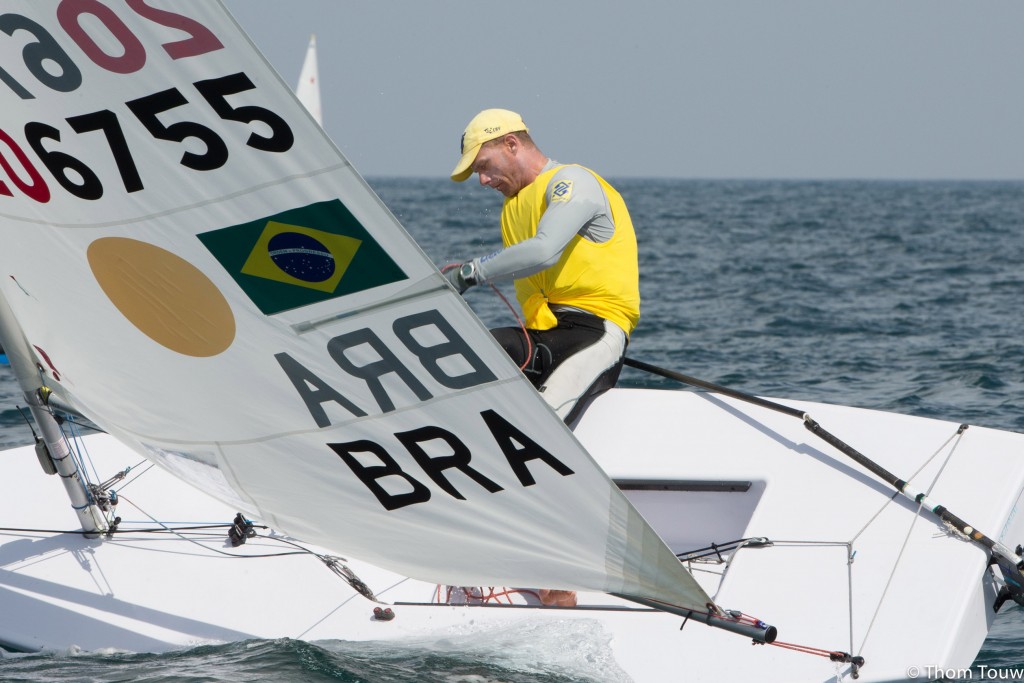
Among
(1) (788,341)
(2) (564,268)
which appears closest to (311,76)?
(1) (788,341)

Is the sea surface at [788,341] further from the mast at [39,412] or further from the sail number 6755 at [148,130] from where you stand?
the sail number 6755 at [148,130]

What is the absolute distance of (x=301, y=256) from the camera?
2.58m

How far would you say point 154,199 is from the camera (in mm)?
2672

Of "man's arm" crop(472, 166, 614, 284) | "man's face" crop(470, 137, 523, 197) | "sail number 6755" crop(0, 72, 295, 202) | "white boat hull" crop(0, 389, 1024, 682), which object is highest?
"man's face" crop(470, 137, 523, 197)

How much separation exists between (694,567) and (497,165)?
1.47 m

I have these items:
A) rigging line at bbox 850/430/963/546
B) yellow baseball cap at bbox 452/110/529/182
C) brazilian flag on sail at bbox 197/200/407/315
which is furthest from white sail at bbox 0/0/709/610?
yellow baseball cap at bbox 452/110/529/182

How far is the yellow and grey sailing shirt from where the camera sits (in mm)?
3383

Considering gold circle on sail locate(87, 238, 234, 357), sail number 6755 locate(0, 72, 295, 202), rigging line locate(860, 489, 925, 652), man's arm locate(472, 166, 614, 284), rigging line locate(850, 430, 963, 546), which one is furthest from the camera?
rigging line locate(850, 430, 963, 546)


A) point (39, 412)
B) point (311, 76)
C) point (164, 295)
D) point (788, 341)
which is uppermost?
point (311, 76)

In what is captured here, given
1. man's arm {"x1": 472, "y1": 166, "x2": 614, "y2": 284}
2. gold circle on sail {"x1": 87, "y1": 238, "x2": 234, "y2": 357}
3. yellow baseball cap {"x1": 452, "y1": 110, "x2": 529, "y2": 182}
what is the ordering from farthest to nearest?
yellow baseball cap {"x1": 452, "y1": 110, "x2": 529, "y2": 182}, man's arm {"x1": 472, "y1": 166, "x2": 614, "y2": 284}, gold circle on sail {"x1": 87, "y1": 238, "x2": 234, "y2": 357}

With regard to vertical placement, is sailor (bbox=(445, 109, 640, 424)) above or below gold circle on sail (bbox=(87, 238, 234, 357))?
above

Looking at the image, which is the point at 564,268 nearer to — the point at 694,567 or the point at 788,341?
the point at 694,567

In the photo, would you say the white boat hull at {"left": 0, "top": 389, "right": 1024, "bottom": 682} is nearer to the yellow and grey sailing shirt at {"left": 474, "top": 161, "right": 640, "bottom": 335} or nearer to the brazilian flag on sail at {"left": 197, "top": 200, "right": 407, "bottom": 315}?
the yellow and grey sailing shirt at {"left": 474, "top": 161, "right": 640, "bottom": 335}

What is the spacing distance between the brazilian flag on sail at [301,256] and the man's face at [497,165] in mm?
1043
